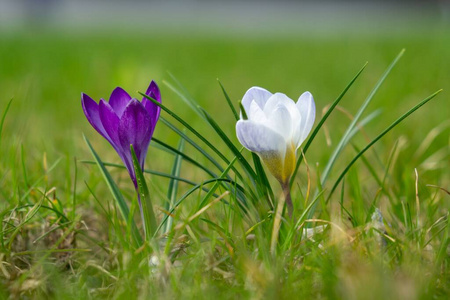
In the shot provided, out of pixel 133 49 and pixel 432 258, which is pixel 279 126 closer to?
pixel 432 258

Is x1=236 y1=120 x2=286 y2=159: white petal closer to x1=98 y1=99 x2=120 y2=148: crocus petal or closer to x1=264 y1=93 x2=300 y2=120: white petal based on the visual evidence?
x1=264 y1=93 x2=300 y2=120: white petal

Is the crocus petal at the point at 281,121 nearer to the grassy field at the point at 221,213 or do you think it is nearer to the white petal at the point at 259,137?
the white petal at the point at 259,137

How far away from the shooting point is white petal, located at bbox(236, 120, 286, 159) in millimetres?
976

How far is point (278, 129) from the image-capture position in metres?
1.01

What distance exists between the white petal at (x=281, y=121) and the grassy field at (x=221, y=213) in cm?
13

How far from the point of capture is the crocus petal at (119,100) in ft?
3.45

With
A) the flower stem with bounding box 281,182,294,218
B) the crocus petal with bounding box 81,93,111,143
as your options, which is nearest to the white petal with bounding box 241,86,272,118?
the flower stem with bounding box 281,182,294,218

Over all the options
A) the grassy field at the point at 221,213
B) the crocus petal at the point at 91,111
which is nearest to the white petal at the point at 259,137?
the grassy field at the point at 221,213

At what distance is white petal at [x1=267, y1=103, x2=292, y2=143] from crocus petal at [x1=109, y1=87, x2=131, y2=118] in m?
0.25

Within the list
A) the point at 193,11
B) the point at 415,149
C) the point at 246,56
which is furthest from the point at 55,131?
the point at 193,11

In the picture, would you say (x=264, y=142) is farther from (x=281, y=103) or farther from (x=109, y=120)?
(x=109, y=120)

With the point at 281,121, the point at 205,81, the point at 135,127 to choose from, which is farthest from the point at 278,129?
the point at 205,81

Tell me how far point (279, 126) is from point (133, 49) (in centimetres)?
533

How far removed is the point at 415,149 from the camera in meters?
2.12
